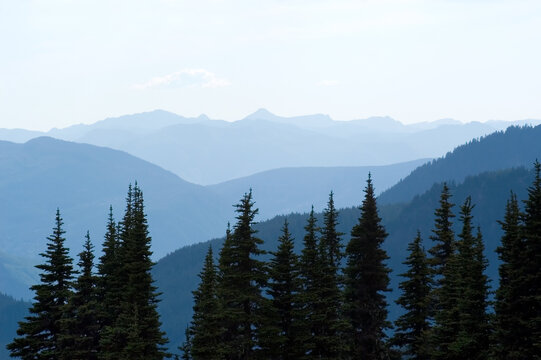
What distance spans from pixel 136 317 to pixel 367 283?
1332 centimetres

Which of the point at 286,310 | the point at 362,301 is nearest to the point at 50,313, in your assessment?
the point at 286,310

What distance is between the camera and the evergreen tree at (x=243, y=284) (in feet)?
122

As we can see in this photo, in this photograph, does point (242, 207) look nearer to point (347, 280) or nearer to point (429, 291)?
point (347, 280)

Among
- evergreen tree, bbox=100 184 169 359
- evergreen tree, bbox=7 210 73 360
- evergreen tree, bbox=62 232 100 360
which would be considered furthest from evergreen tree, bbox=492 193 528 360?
evergreen tree, bbox=7 210 73 360

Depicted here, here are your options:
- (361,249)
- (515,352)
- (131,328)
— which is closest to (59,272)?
(131,328)

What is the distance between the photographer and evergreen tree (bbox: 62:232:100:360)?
4275 cm

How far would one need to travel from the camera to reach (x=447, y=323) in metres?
38.3

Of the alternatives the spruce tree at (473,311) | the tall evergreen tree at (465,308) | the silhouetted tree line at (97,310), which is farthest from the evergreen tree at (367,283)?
the silhouetted tree line at (97,310)

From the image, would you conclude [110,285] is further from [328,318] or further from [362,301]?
[362,301]

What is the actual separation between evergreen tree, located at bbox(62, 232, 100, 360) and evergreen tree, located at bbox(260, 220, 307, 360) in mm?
11872

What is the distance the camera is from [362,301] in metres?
41.9

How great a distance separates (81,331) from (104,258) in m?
5.83

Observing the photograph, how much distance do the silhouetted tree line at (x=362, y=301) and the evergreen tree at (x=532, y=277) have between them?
1.8 inches

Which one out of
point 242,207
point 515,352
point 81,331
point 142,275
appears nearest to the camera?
point 515,352
